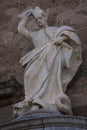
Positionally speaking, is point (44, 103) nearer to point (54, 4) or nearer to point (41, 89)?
point (41, 89)

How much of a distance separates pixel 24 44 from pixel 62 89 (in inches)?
60.4

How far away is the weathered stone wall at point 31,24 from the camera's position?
222 inches

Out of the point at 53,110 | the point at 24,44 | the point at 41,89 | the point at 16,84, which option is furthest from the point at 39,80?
the point at 24,44

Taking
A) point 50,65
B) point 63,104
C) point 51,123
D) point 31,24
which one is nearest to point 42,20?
point 50,65

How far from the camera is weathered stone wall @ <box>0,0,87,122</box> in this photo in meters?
5.63

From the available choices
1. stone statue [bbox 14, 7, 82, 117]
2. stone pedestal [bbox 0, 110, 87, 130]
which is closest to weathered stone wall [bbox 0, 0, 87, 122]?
stone statue [bbox 14, 7, 82, 117]

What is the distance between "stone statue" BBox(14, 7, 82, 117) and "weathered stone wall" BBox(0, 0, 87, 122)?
8.8 inches

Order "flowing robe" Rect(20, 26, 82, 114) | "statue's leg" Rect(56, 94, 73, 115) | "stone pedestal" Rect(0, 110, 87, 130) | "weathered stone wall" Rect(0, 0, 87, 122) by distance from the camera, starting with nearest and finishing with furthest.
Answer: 1. "stone pedestal" Rect(0, 110, 87, 130)
2. "statue's leg" Rect(56, 94, 73, 115)
3. "flowing robe" Rect(20, 26, 82, 114)
4. "weathered stone wall" Rect(0, 0, 87, 122)

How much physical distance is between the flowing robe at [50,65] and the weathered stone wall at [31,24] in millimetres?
223

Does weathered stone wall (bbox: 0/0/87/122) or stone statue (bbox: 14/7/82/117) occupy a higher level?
weathered stone wall (bbox: 0/0/87/122)

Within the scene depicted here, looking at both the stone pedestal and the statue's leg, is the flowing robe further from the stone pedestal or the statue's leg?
the stone pedestal

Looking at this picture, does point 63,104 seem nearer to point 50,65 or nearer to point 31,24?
point 50,65

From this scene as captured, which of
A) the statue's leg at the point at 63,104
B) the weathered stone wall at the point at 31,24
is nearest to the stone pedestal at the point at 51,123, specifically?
the statue's leg at the point at 63,104

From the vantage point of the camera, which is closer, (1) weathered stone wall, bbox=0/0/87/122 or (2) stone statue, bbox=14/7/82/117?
(2) stone statue, bbox=14/7/82/117
